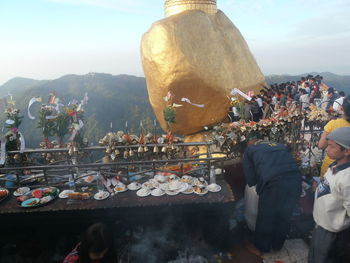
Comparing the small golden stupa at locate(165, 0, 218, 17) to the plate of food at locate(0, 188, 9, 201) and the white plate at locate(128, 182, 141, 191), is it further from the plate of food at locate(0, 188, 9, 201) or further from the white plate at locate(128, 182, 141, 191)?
the plate of food at locate(0, 188, 9, 201)

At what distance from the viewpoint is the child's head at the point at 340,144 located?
244cm

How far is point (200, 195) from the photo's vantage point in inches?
156

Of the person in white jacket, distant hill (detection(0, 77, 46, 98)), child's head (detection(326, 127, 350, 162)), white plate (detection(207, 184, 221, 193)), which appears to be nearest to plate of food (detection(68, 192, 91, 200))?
white plate (detection(207, 184, 221, 193))

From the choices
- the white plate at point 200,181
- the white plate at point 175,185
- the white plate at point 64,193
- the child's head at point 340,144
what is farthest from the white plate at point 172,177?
the child's head at point 340,144

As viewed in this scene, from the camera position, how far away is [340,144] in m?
2.46

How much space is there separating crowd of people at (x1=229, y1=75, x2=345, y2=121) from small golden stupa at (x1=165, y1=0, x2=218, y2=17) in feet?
16.3

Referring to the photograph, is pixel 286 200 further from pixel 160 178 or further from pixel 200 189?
pixel 160 178

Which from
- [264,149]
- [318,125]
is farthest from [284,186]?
[318,125]

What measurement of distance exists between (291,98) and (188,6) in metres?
6.71

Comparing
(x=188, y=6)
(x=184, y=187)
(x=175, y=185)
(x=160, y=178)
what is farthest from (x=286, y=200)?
(x=188, y=6)

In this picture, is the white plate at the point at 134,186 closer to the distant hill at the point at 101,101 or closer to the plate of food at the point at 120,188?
the plate of food at the point at 120,188

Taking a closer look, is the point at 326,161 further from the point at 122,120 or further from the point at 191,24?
the point at 122,120

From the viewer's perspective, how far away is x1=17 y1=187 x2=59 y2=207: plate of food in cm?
384

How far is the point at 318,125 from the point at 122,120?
36544 mm
